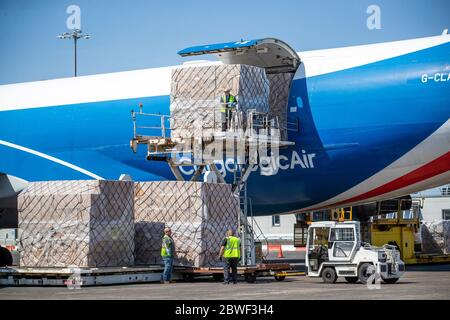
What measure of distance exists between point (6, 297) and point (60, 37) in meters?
46.8

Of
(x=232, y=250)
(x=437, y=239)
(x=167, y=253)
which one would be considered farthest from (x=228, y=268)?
(x=437, y=239)

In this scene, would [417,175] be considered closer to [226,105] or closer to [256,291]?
[226,105]

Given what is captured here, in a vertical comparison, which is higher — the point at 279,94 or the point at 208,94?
the point at 279,94

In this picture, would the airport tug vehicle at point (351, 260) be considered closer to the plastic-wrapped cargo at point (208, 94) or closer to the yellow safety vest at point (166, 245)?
the yellow safety vest at point (166, 245)

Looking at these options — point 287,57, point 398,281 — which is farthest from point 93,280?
point 287,57

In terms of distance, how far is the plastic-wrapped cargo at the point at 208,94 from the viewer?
25.6 metres

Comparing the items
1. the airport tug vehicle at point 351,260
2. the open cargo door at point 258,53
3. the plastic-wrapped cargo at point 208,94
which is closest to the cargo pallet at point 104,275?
the airport tug vehicle at point 351,260

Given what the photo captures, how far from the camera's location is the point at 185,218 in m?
23.9

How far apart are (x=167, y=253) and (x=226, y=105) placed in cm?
500

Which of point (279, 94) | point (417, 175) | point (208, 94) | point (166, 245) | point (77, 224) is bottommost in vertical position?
point (166, 245)

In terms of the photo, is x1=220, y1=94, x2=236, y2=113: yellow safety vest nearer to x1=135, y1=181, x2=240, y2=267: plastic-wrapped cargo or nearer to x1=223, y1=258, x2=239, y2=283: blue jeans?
x1=135, y1=181, x2=240, y2=267: plastic-wrapped cargo

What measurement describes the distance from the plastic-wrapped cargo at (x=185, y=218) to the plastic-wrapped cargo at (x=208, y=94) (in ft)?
7.48

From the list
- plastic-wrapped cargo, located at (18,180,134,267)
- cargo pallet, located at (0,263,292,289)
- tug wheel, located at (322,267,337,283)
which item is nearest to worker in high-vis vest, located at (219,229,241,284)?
cargo pallet, located at (0,263,292,289)
